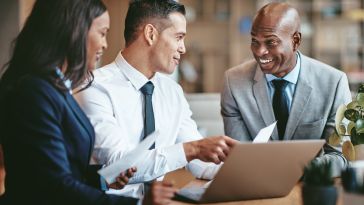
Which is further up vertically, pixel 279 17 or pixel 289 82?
pixel 279 17

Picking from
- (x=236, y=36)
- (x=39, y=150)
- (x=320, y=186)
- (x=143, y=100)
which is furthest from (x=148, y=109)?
(x=236, y=36)

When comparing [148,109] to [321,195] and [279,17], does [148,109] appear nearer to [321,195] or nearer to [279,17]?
[279,17]

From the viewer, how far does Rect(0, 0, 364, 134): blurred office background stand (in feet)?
31.1

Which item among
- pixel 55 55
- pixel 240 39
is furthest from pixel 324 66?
pixel 240 39

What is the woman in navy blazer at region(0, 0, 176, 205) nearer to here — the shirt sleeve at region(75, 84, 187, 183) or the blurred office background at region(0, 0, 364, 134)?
the shirt sleeve at region(75, 84, 187, 183)

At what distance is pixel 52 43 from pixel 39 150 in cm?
28

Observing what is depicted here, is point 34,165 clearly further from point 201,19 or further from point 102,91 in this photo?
point 201,19

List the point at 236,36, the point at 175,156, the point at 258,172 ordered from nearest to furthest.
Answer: the point at 258,172 < the point at 175,156 < the point at 236,36

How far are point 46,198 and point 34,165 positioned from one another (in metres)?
0.09

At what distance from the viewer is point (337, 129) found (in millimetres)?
2006

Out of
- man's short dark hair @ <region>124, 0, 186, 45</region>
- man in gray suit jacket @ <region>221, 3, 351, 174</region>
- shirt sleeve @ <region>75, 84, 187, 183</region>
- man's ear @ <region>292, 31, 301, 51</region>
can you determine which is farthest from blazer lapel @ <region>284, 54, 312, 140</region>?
shirt sleeve @ <region>75, 84, 187, 183</region>

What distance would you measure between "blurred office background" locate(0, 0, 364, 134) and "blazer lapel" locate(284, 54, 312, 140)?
685 cm

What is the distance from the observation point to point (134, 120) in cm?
215

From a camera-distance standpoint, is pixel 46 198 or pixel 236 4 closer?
pixel 46 198
